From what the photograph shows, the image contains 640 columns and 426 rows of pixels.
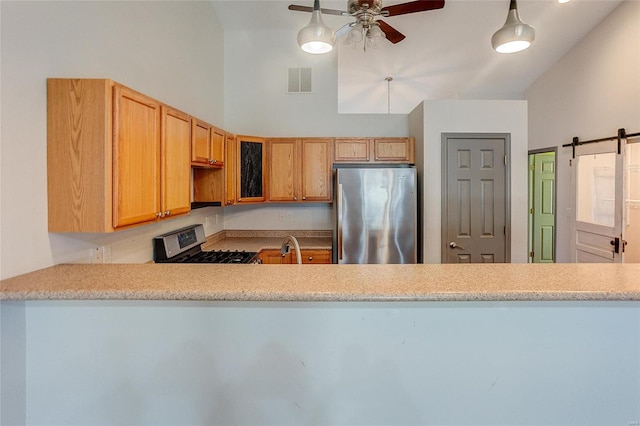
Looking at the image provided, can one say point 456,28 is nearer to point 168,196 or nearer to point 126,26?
point 126,26

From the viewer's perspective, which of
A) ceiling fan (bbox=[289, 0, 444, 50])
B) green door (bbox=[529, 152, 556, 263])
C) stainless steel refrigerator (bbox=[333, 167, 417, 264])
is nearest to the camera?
ceiling fan (bbox=[289, 0, 444, 50])

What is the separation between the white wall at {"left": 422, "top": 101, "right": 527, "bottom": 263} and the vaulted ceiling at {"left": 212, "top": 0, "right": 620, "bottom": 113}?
112 centimetres

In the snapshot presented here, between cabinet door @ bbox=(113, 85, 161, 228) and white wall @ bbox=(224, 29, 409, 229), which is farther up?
white wall @ bbox=(224, 29, 409, 229)

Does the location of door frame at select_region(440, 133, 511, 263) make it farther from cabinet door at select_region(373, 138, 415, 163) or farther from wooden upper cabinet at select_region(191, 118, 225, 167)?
wooden upper cabinet at select_region(191, 118, 225, 167)

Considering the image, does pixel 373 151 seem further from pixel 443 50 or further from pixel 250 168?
pixel 443 50

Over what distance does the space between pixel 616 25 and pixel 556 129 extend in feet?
4.41

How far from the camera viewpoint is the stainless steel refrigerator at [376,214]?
328 centimetres

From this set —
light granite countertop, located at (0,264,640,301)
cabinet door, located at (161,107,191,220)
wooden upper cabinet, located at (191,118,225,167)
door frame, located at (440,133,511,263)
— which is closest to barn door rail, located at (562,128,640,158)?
door frame, located at (440,133,511,263)

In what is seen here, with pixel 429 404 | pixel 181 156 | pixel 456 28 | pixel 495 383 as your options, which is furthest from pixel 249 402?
pixel 456 28

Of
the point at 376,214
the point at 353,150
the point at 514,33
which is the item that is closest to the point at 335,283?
the point at 514,33

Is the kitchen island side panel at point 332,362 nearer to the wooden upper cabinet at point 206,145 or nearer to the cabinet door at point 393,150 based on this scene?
the wooden upper cabinet at point 206,145

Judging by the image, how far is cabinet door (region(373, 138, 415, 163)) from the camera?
3.77 metres

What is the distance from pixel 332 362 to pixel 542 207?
5.40 metres

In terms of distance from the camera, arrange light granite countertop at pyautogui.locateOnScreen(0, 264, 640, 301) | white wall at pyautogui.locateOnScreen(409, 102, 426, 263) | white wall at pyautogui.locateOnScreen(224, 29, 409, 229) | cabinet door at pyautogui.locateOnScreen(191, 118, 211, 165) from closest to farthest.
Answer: light granite countertop at pyautogui.locateOnScreen(0, 264, 640, 301) → cabinet door at pyautogui.locateOnScreen(191, 118, 211, 165) → white wall at pyautogui.locateOnScreen(409, 102, 426, 263) → white wall at pyautogui.locateOnScreen(224, 29, 409, 229)
